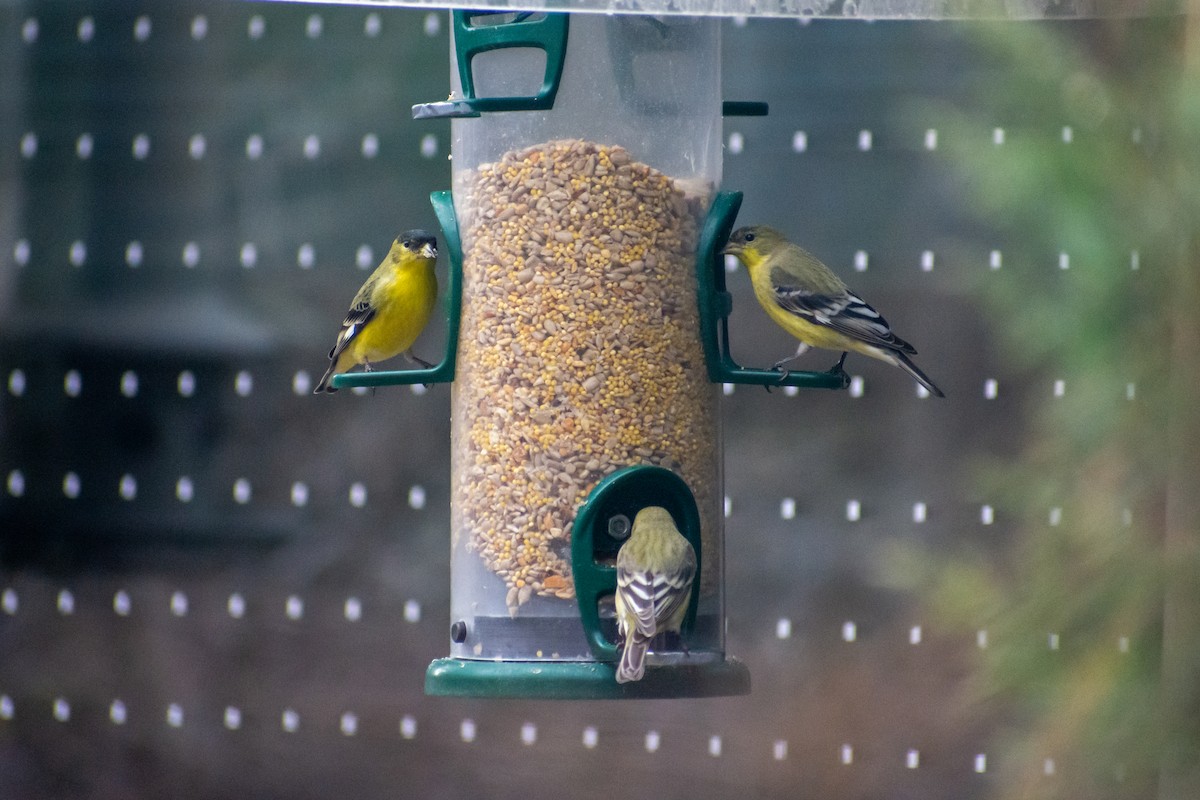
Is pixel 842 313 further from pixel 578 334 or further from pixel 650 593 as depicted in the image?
pixel 650 593

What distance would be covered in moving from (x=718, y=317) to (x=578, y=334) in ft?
0.99

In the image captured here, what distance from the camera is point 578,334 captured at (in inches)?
123

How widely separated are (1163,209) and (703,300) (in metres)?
0.97

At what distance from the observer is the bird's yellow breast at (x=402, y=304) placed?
11.5 feet

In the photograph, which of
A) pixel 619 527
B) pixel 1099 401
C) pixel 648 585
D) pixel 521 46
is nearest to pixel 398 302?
pixel 521 46

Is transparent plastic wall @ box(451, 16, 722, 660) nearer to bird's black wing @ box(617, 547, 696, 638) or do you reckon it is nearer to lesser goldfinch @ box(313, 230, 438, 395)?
bird's black wing @ box(617, 547, 696, 638)

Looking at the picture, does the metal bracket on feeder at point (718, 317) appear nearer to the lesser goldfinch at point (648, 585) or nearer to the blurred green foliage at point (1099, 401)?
the lesser goldfinch at point (648, 585)

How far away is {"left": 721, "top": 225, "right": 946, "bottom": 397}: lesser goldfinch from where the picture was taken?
3686mm

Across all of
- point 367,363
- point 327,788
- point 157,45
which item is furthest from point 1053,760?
point 157,45

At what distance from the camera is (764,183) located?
5055 millimetres

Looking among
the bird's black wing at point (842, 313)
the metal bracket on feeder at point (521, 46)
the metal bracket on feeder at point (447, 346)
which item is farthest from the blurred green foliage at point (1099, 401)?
the metal bracket on feeder at point (447, 346)

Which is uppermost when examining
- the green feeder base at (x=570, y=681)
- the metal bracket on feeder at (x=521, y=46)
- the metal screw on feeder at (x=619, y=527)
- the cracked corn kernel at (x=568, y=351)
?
the metal bracket on feeder at (x=521, y=46)

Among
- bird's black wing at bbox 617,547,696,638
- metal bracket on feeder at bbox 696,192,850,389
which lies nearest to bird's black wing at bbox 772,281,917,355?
metal bracket on feeder at bbox 696,192,850,389

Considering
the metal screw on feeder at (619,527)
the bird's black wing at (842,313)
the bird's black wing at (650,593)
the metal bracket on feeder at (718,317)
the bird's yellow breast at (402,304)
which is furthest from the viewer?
the bird's black wing at (842,313)
